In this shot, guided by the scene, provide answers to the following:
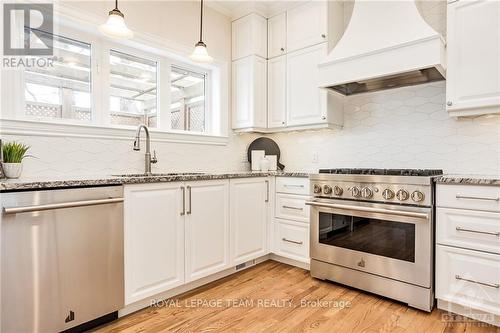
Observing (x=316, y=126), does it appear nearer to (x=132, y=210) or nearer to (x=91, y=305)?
(x=132, y=210)

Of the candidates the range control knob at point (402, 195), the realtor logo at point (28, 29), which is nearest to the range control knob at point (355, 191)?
the range control knob at point (402, 195)

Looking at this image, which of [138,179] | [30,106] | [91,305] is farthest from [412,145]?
[30,106]

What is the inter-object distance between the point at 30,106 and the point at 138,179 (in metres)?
1.03

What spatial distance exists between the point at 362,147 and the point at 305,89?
81cm

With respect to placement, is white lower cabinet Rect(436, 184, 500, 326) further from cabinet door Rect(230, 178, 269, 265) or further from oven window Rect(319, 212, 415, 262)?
cabinet door Rect(230, 178, 269, 265)

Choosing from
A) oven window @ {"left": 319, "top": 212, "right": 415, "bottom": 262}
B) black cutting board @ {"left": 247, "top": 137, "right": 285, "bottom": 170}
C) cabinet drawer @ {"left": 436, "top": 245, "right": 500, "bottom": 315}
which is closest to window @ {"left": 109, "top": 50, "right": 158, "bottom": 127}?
black cutting board @ {"left": 247, "top": 137, "right": 285, "bottom": 170}

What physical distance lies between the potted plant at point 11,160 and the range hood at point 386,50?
2.31 metres

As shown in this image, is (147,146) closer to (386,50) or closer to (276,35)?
(276,35)

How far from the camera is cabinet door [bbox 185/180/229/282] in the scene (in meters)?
2.24

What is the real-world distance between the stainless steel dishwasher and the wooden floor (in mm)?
280

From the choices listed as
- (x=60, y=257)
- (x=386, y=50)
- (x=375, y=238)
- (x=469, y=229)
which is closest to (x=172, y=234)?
(x=60, y=257)

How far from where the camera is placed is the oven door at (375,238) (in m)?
2.00

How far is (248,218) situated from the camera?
8.93ft

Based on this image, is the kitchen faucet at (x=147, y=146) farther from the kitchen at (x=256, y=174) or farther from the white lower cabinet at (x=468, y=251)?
the white lower cabinet at (x=468, y=251)
